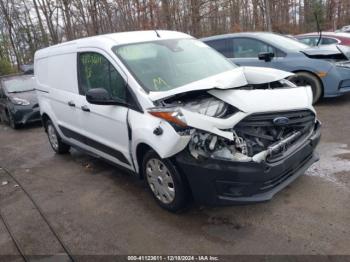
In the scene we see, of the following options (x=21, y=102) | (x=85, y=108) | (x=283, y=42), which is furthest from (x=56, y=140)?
(x=283, y=42)

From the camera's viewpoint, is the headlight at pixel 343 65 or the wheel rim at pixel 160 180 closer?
the wheel rim at pixel 160 180

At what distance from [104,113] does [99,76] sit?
0.49 meters

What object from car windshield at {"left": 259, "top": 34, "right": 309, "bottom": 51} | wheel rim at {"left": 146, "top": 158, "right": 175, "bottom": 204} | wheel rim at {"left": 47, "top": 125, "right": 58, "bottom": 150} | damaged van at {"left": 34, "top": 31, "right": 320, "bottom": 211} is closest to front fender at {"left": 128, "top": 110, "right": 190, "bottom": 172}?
damaged van at {"left": 34, "top": 31, "right": 320, "bottom": 211}

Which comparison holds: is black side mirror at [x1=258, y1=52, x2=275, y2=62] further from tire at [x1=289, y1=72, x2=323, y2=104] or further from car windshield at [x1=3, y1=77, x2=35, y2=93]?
car windshield at [x1=3, y1=77, x2=35, y2=93]

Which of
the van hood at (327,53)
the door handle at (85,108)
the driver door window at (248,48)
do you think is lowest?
the door handle at (85,108)

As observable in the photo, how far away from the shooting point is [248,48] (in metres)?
7.74

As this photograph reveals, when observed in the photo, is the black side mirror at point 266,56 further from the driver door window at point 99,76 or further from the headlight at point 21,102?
the headlight at point 21,102

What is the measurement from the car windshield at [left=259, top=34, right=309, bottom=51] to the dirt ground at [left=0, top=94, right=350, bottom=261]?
295 centimetres

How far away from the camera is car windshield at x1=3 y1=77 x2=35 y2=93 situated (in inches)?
390

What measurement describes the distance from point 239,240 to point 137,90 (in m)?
1.77

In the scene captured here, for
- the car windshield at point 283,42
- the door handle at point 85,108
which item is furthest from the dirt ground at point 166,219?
the car windshield at point 283,42

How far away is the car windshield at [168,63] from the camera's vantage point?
376 centimetres

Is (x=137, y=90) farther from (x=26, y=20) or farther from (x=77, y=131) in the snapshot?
(x=26, y=20)

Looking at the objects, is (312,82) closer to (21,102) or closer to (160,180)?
(160,180)
